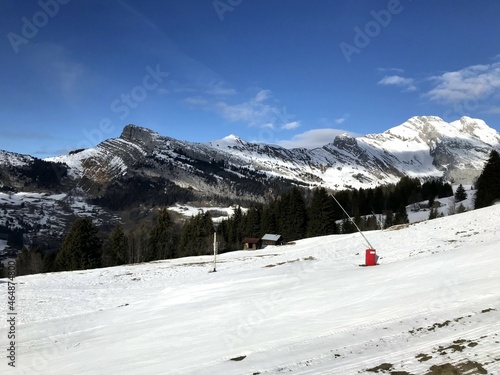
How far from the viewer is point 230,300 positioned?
69.2 ft

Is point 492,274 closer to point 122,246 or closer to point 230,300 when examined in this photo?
point 230,300

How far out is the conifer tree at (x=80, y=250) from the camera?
65.1 meters

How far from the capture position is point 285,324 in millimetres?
15156

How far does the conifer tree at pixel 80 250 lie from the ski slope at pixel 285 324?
3687cm

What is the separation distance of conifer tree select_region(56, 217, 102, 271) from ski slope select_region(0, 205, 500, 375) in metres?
36.9

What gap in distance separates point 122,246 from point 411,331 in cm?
7630

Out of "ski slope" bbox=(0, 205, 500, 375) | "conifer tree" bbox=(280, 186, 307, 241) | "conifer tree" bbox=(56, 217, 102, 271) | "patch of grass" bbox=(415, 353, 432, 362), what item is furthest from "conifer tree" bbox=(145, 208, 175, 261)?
"patch of grass" bbox=(415, 353, 432, 362)

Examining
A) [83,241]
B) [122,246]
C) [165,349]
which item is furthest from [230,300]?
[122,246]

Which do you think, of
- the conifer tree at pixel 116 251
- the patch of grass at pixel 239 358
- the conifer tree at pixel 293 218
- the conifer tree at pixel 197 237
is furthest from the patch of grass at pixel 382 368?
the conifer tree at pixel 293 218

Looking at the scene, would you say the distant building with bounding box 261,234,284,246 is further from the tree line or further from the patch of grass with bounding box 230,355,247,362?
the patch of grass with bounding box 230,355,247,362

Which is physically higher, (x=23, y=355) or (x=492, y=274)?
(x=492, y=274)

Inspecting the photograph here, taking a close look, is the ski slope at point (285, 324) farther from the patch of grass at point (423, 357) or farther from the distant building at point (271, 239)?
the distant building at point (271, 239)

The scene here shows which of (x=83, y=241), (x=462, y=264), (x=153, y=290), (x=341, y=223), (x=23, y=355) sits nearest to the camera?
(x=23, y=355)

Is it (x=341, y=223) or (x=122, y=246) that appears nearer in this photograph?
(x=122, y=246)
